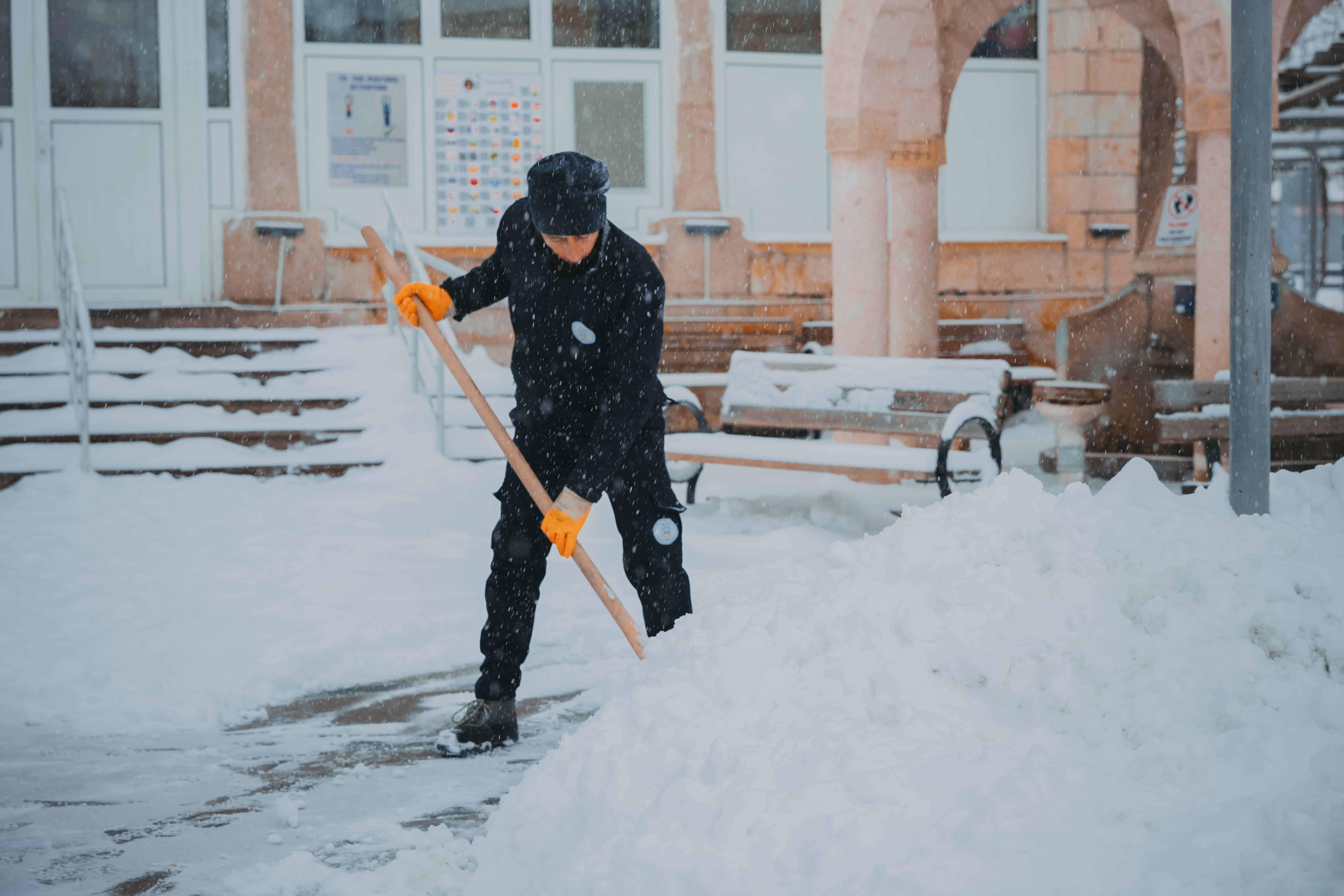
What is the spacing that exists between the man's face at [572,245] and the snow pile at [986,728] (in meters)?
1.04

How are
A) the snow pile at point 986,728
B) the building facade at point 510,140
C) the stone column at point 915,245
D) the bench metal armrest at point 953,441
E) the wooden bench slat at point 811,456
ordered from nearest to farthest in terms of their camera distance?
the snow pile at point 986,728, the bench metal armrest at point 953,441, the wooden bench slat at point 811,456, the stone column at point 915,245, the building facade at point 510,140

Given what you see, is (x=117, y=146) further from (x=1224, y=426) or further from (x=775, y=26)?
(x=1224, y=426)

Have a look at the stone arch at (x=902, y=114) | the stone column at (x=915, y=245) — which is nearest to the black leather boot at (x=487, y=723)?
the stone arch at (x=902, y=114)

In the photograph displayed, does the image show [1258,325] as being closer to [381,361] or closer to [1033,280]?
[381,361]

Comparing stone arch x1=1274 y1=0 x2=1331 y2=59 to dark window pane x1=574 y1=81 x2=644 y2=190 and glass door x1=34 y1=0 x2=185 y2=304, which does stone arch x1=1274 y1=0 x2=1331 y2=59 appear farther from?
glass door x1=34 y1=0 x2=185 y2=304

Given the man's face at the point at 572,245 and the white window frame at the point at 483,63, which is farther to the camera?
the white window frame at the point at 483,63

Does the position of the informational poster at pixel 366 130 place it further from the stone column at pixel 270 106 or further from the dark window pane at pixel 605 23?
the dark window pane at pixel 605 23

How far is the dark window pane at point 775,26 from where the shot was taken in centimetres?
1186

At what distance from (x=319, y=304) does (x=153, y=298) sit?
1578 millimetres

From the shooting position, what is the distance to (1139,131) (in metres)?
12.5

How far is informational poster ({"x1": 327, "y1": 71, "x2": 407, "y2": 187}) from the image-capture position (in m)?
11.3

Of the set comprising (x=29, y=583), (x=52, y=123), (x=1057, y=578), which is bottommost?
(x=29, y=583)

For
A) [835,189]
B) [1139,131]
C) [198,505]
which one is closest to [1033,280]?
[1139,131]

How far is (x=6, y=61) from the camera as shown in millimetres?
10711
